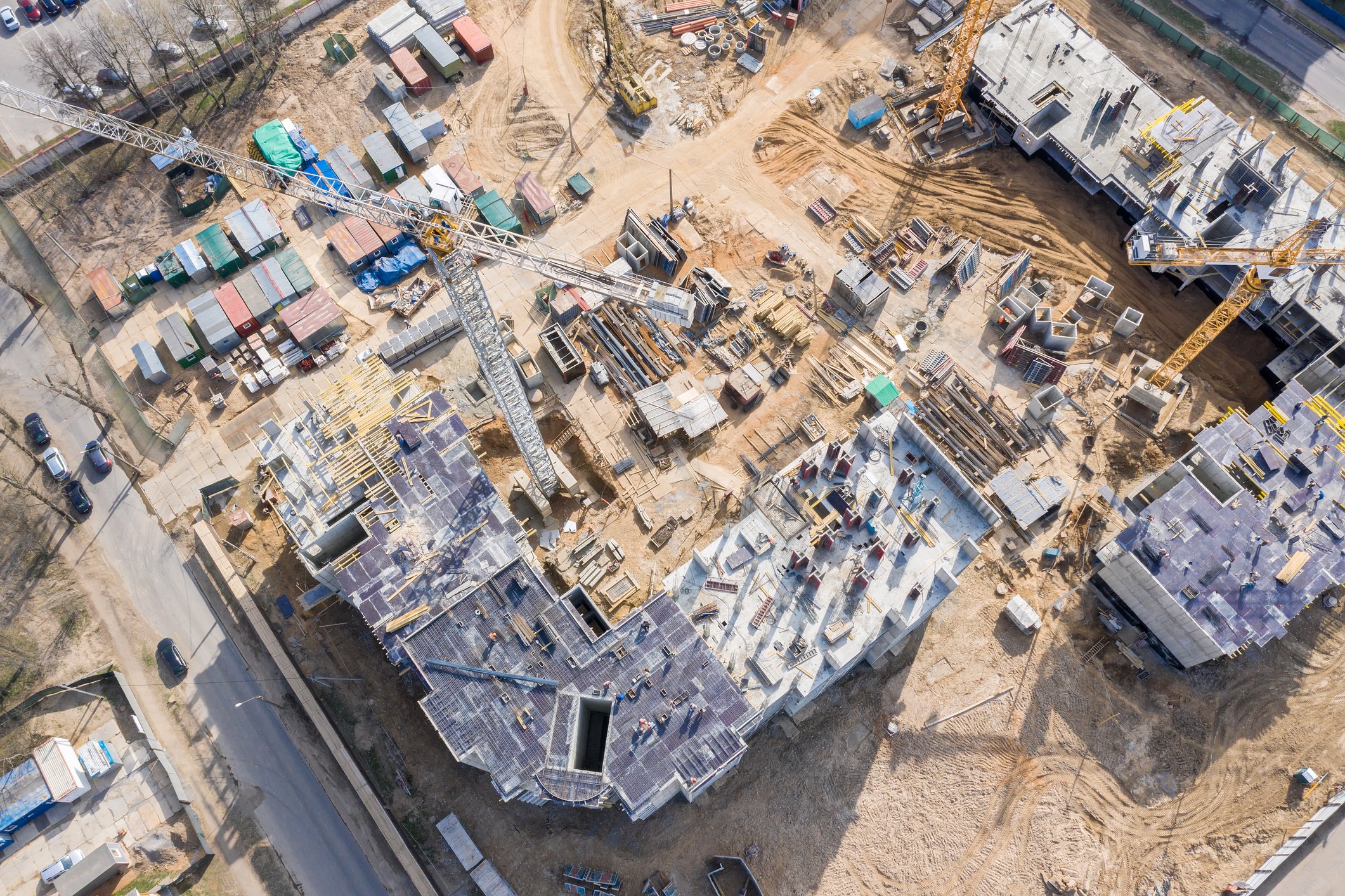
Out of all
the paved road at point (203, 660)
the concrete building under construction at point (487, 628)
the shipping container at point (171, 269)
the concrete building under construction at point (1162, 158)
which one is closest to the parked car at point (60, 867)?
the paved road at point (203, 660)

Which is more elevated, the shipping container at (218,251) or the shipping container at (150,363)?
the shipping container at (218,251)

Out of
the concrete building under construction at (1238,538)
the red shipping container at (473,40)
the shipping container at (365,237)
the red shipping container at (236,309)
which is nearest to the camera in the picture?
the concrete building under construction at (1238,538)

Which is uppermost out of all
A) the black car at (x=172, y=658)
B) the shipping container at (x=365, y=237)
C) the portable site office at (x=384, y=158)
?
the portable site office at (x=384, y=158)

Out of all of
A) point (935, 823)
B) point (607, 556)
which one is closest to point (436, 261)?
point (607, 556)

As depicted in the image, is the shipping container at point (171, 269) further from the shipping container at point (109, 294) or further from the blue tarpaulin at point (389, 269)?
the blue tarpaulin at point (389, 269)

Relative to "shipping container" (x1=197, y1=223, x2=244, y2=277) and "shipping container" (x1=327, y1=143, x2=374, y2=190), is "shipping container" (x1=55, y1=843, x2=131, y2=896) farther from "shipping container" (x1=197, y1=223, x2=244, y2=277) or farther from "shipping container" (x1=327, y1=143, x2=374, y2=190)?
"shipping container" (x1=327, y1=143, x2=374, y2=190)

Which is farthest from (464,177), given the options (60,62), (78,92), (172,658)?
(172,658)
